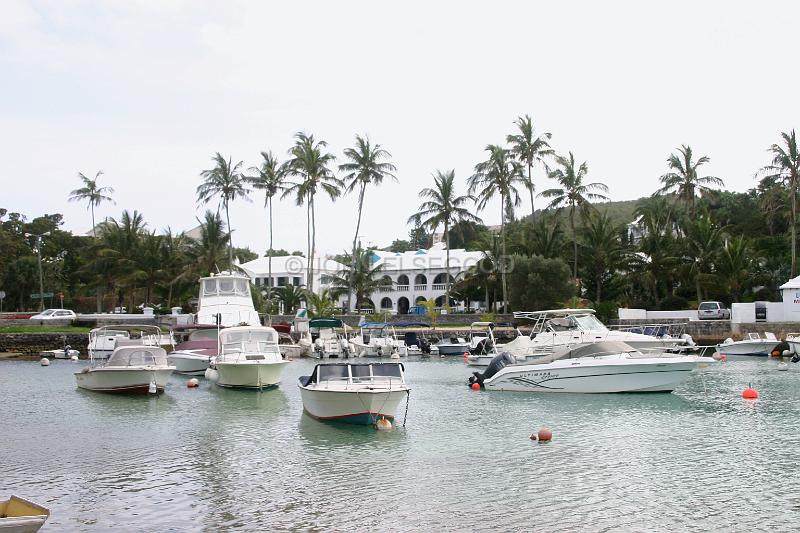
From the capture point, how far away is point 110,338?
51062 mm

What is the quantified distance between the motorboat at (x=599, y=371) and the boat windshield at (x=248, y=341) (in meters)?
10.1

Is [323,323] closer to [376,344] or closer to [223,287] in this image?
[376,344]

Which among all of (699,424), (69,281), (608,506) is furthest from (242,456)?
(69,281)

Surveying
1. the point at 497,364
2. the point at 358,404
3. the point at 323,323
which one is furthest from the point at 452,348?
the point at 358,404

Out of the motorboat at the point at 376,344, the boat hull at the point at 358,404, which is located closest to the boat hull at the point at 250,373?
the boat hull at the point at 358,404

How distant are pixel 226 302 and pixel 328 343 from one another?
1130 cm

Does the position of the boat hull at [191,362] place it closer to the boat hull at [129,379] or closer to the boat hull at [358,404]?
the boat hull at [129,379]

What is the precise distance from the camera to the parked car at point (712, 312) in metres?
61.4

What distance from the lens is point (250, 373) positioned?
32969 mm

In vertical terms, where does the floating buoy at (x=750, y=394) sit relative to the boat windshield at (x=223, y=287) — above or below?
below

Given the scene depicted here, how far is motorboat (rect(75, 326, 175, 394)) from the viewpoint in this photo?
3134cm

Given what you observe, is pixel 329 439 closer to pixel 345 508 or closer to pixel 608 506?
pixel 345 508

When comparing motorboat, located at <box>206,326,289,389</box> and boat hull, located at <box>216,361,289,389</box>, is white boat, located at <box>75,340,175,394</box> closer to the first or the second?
boat hull, located at <box>216,361,289,389</box>

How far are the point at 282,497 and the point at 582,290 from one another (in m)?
65.3
